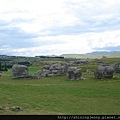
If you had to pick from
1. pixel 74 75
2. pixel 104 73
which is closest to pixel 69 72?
pixel 74 75

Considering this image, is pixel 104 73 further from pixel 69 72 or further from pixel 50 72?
pixel 50 72

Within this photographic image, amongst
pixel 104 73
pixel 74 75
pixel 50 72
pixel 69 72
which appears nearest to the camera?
pixel 74 75

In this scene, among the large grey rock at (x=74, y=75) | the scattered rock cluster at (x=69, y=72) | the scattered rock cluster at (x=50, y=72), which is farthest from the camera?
the scattered rock cluster at (x=69, y=72)

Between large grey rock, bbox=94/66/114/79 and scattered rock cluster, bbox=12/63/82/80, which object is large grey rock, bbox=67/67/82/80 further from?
large grey rock, bbox=94/66/114/79

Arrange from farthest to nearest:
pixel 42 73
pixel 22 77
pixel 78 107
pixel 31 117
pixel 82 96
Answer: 1. pixel 42 73
2. pixel 22 77
3. pixel 82 96
4. pixel 78 107
5. pixel 31 117

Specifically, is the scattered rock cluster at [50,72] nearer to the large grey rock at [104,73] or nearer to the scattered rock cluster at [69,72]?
the scattered rock cluster at [69,72]

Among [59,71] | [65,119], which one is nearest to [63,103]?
[65,119]

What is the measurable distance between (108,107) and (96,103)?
2.73m

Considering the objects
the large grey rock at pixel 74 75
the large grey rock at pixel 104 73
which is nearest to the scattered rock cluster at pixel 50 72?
the large grey rock at pixel 74 75

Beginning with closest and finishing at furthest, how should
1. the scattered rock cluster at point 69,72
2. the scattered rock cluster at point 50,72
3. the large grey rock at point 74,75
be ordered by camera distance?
the large grey rock at point 74,75 → the scattered rock cluster at point 50,72 → the scattered rock cluster at point 69,72

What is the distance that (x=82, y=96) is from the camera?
128 feet

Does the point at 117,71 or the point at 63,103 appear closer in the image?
the point at 63,103

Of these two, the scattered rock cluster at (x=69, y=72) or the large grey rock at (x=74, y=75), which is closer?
the large grey rock at (x=74, y=75)

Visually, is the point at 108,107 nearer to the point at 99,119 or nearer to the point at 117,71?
the point at 99,119
